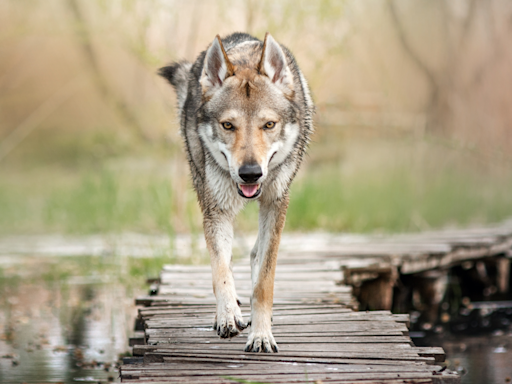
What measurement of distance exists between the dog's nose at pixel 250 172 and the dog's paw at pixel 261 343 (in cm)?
74

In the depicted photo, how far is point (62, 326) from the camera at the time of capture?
5043mm

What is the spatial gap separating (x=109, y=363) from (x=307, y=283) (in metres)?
1.44

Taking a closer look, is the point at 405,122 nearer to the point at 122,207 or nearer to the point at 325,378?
the point at 122,207

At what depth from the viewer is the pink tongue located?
2982mm

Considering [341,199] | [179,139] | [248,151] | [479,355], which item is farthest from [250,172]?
[341,199]

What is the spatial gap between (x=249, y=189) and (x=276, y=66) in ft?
2.32

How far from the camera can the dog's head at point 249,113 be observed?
9.64ft

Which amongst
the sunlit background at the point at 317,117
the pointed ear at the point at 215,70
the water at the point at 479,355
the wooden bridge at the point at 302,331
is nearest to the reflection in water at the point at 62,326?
the wooden bridge at the point at 302,331

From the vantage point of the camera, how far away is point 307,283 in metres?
4.55

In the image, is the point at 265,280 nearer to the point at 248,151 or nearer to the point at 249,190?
the point at 249,190

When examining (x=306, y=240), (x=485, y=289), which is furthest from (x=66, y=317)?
(x=485, y=289)

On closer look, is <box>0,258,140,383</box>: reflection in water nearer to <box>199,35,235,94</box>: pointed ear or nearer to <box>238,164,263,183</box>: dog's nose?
<box>238,164,263,183</box>: dog's nose

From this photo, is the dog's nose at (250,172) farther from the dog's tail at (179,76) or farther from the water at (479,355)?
the water at (479,355)

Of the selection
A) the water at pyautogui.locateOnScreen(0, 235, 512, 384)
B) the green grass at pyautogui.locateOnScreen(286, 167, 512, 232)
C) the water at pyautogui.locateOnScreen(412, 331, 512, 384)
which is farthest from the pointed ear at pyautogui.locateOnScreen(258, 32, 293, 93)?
the green grass at pyautogui.locateOnScreen(286, 167, 512, 232)
